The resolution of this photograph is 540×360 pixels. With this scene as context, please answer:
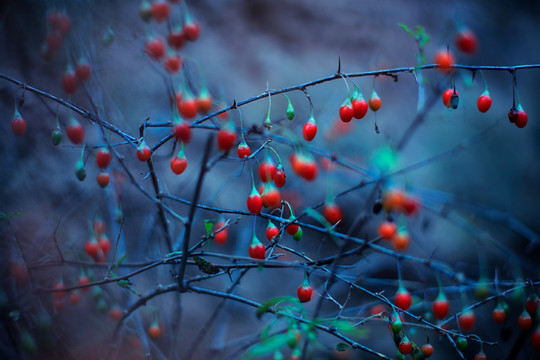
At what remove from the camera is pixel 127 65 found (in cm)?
195

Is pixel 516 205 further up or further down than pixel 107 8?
further down

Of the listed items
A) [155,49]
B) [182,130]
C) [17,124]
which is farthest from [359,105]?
[17,124]

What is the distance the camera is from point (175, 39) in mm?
1081

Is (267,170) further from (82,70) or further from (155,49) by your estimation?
(82,70)

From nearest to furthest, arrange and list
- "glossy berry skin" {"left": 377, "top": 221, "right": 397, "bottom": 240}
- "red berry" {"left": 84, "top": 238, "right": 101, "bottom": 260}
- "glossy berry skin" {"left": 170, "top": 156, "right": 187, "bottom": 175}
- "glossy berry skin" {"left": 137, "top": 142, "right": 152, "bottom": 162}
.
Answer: "glossy berry skin" {"left": 377, "top": 221, "right": 397, "bottom": 240} < "glossy berry skin" {"left": 137, "top": 142, "right": 152, "bottom": 162} < "glossy berry skin" {"left": 170, "top": 156, "right": 187, "bottom": 175} < "red berry" {"left": 84, "top": 238, "right": 101, "bottom": 260}

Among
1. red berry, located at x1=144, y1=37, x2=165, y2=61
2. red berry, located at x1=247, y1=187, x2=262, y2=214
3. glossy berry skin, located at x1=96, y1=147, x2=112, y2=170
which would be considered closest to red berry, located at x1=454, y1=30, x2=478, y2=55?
red berry, located at x1=247, y1=187, x2=262, y2=214

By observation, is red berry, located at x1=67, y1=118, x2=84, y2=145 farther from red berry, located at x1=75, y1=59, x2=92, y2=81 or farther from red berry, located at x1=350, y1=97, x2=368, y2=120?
red berry, located at x1=350, y1=97, x2=368, y2=120

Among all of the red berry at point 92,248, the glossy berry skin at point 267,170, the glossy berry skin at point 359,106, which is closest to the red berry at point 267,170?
the glossy berry skin at point 267,170

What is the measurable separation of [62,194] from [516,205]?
9.33ft

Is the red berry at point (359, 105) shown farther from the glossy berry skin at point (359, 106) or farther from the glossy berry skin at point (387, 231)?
the glossy berry skin at point (387, 231)

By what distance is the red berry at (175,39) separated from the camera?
108cm

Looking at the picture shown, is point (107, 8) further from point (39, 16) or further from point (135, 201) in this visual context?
point (135, 201)

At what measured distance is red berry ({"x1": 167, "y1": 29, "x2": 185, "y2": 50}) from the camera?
108 cm

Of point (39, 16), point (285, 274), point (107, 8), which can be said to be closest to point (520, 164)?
point (285, 274)
